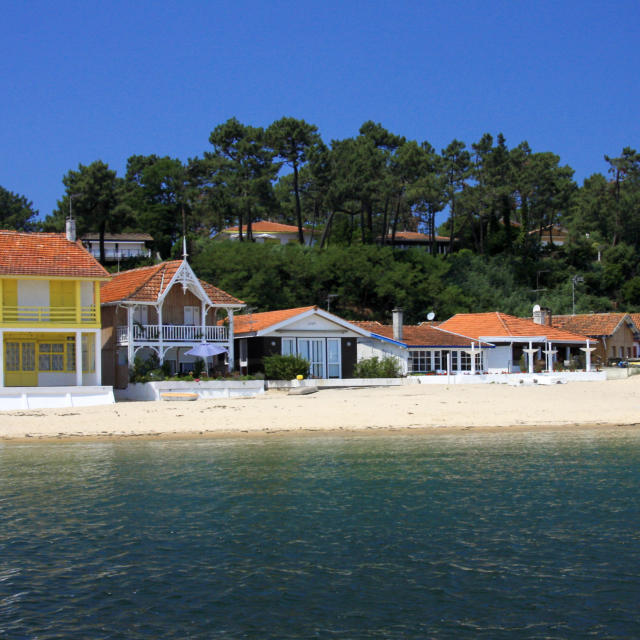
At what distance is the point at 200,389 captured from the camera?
3338cm

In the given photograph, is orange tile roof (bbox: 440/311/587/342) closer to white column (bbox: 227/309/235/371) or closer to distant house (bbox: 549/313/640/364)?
distant house (bbox: 549/313/640/364)

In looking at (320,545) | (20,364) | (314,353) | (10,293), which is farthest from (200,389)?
(320,545)

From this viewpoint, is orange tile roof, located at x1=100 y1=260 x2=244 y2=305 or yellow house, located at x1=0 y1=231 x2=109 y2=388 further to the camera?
orange tile roof, located at x1=100 y1=260 x2=244 y2=305

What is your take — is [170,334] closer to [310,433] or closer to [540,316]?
[310,433]

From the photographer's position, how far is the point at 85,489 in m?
17.2

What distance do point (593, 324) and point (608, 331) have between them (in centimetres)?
160

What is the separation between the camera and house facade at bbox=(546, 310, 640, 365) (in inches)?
2271

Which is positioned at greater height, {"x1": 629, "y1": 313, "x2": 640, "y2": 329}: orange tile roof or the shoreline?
{"x1": 629, "y1": 313, "x2": 640, "y2": 329}: orange tile roof

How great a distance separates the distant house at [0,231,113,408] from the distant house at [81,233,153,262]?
34.5 metres

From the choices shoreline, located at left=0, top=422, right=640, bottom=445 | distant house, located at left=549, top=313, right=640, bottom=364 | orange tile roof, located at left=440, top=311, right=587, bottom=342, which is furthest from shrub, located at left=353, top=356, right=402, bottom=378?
distant house, located at left=549, top=313, right=640, bottom=364

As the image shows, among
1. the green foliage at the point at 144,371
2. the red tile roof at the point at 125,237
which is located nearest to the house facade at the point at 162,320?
the green foliage at the point at 144,371

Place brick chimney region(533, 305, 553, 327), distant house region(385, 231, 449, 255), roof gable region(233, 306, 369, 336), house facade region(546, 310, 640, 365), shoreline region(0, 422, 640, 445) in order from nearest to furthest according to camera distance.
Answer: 1. shoreline region(0, 422, 640, 445)
2. roof gable region(233, 306, 369, 336)
3. brick chimney region(533, 305, 553, 327)
4. house facade region(546, 310, 640, 365)
5. distant house region(385, 231, 449, 255)

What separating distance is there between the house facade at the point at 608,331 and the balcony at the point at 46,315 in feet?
113

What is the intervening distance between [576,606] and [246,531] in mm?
5791
